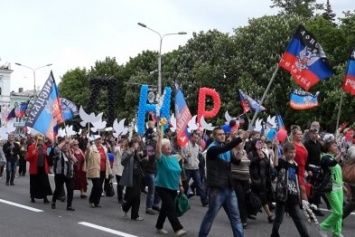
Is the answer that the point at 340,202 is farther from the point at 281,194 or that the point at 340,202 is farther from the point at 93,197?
the point at 93,197

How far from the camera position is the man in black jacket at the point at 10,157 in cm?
1805

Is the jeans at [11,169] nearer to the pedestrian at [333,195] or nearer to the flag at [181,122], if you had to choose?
the flag at [181,122]

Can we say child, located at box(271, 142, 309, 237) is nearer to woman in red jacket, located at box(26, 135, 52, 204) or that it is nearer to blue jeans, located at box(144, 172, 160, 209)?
blue jeans, located at box(144, 172, 160, 209)

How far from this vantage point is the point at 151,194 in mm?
11578

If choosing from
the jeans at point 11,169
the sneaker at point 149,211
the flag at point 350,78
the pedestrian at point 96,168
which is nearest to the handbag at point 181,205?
the sneaker at point 149,211

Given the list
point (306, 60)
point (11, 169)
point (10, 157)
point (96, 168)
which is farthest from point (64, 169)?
point (10, 157)

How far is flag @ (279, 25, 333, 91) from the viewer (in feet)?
43.7

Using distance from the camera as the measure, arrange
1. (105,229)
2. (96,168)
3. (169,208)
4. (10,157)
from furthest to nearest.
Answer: (10,157) < (96,168) < (105,229) < (169,208)

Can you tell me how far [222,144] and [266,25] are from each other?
3258cm

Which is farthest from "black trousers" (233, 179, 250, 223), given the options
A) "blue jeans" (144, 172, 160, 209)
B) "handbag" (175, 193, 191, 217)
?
"blue jeans" (144, 172, 160, 209)

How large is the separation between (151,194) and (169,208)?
8.82 ft

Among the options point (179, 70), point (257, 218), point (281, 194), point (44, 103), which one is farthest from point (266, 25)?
point (281, 194)

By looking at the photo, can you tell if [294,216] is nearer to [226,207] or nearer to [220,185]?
[226,207]

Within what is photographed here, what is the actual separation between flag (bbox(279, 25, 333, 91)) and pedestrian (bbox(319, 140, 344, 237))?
465 centimetres
